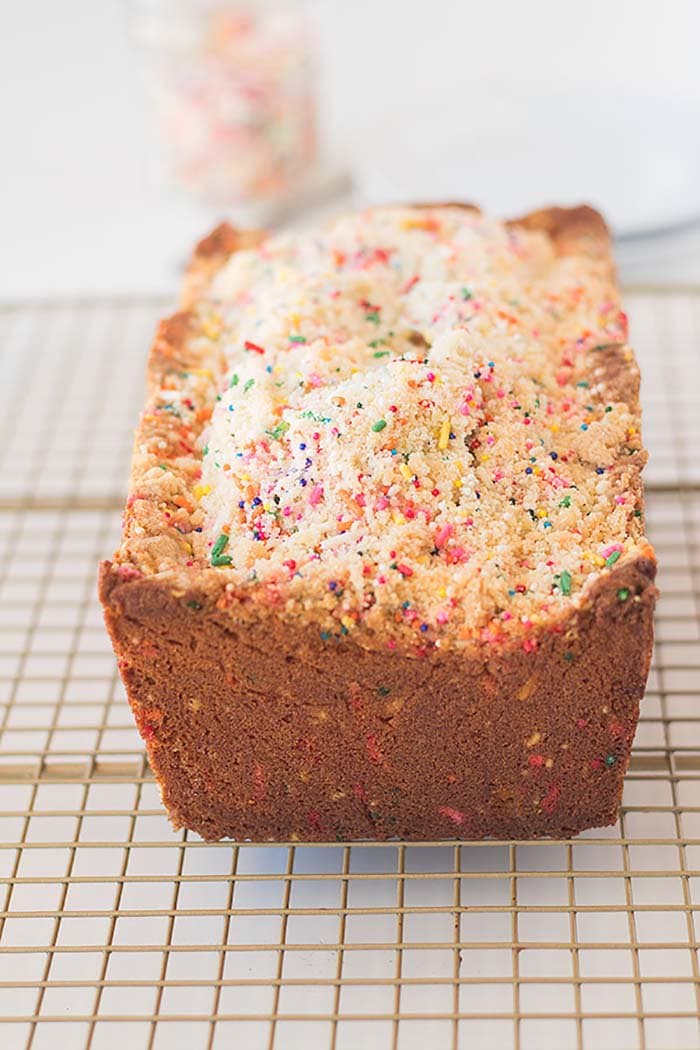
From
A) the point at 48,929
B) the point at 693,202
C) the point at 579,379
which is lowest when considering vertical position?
the point at 48,929

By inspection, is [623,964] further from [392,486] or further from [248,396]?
[248,396]

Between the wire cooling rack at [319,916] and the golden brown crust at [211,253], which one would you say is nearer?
the wire cooling rack at [319,916]

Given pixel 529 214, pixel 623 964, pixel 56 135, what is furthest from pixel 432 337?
pixel 56 135

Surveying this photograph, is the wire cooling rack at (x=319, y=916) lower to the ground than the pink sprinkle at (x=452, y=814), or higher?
lower

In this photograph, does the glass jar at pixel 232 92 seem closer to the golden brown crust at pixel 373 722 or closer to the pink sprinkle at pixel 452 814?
the golden brown crust at pixel 373 722

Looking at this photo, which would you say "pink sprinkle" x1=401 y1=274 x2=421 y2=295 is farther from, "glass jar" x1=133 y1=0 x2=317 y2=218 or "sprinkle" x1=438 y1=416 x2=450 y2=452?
"glass jar" x1=133 y1=0 x2=317 y2=218

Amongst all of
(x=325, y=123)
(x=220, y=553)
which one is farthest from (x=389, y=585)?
(x=325, y=123)

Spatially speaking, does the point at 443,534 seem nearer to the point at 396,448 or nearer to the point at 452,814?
the point at 396,448

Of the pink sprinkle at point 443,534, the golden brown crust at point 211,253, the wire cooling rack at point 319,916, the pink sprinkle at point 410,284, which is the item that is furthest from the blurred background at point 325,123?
the pink sprinkle at point 443,534
